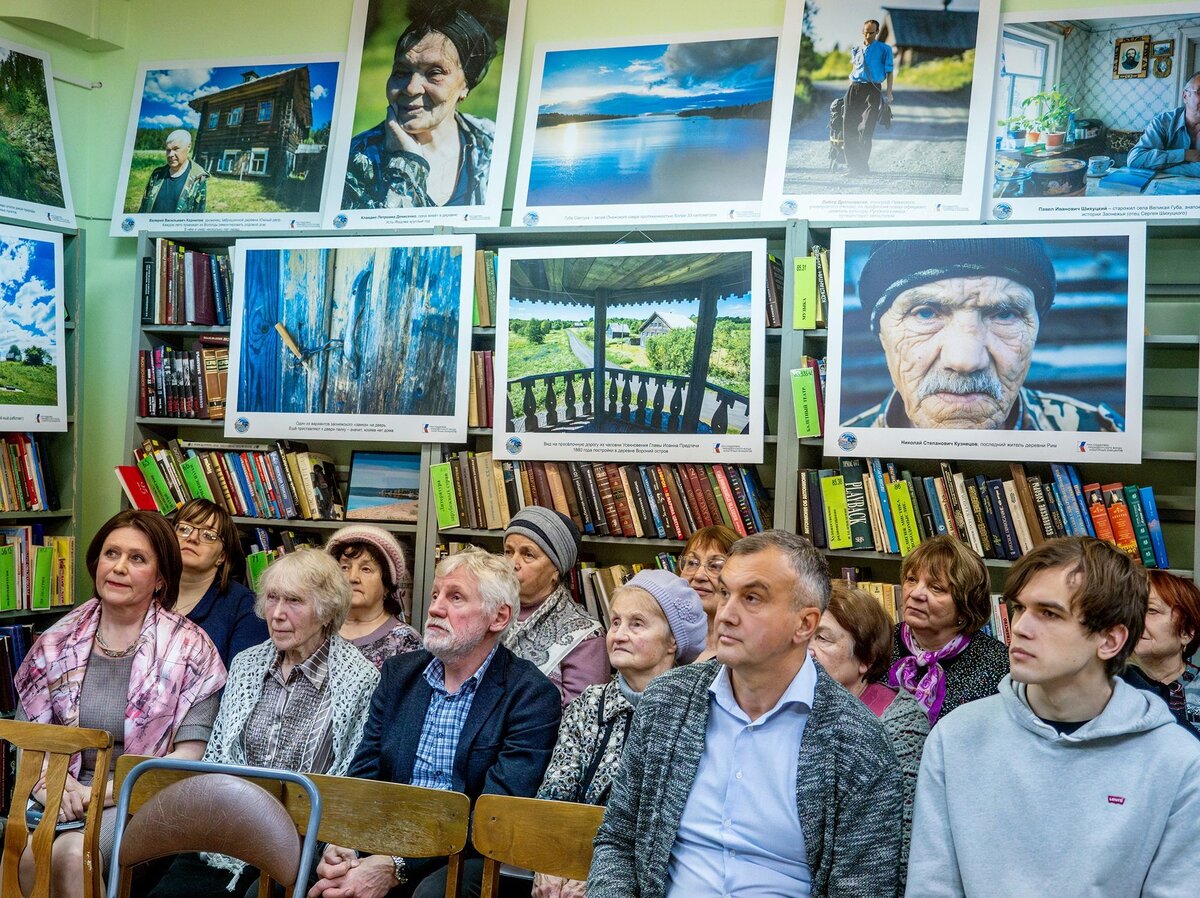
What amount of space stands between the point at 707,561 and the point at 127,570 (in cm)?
184

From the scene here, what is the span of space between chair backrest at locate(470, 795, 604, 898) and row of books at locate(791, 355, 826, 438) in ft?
7.06

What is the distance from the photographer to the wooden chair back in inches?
105

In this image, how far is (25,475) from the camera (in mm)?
5242

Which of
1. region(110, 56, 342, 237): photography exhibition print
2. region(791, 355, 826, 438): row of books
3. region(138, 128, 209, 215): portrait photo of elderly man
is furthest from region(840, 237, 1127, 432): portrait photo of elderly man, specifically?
region(138, 128, 209, 215): portrait photo of elderly man

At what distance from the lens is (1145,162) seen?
431cm

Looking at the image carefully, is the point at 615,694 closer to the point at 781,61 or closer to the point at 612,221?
the point at 612,221

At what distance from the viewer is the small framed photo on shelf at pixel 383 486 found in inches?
200

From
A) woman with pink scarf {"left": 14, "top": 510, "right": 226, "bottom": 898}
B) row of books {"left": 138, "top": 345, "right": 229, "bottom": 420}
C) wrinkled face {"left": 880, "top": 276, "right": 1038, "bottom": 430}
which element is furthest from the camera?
row of books {"left": 138, "top": 345, "right": 229, "bottom": 420}

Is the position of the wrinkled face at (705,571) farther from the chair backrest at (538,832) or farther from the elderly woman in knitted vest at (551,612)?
the chair backrest at (538,832)

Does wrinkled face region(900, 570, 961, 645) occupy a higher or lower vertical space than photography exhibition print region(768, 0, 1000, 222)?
lower

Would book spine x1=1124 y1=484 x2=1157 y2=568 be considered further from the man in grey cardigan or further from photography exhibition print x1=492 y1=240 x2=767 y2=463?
the man in grey cardigan

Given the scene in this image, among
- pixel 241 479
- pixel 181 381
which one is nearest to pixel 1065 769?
pixel 241 479

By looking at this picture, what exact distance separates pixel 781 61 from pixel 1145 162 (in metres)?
1.39

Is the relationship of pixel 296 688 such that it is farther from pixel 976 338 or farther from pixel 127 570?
pixel 976 338
